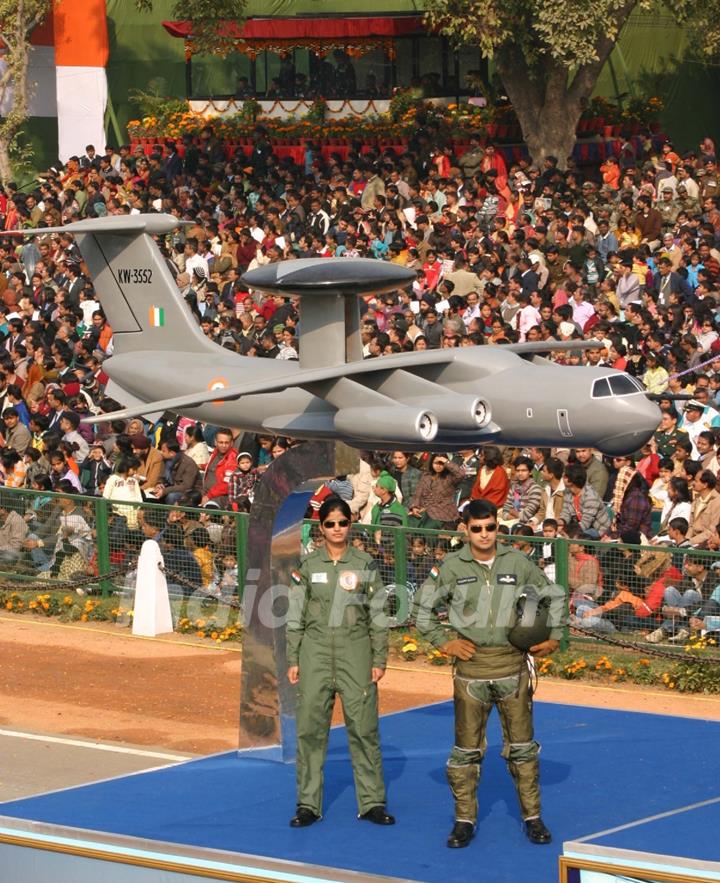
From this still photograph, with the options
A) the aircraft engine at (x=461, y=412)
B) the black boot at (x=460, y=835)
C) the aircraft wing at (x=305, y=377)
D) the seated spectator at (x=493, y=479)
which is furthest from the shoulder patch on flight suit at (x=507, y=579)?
the seated spectator at (x=493, y=479)

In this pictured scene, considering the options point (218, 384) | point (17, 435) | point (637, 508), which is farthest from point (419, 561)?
point (17, 435)

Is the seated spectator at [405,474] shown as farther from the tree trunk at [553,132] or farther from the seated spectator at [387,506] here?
the tree trunk at [553,132]

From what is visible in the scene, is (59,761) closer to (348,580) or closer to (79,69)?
(348,580)

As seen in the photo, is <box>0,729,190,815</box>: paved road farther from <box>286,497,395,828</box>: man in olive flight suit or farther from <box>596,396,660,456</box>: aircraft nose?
<box>596,396,660,456</box>: aircraft nose

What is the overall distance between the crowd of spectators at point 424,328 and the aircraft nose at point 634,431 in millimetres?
1068

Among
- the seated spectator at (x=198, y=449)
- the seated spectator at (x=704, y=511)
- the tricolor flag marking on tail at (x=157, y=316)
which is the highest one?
the tricolor flag marking on tail at (x=157, y=316)

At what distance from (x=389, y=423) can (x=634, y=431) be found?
1.76 meters

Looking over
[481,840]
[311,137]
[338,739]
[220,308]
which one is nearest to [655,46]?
[311,137]

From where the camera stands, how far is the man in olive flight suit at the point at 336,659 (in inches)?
467

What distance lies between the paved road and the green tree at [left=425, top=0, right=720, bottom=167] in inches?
682

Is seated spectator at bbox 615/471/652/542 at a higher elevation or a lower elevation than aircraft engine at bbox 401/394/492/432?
lower

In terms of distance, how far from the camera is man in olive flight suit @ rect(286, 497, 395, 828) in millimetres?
11867

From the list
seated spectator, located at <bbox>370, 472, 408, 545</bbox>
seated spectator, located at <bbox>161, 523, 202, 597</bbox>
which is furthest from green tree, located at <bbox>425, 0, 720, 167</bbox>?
seated spectator, located at <bbox>161, 523, 202, 597</bbox>

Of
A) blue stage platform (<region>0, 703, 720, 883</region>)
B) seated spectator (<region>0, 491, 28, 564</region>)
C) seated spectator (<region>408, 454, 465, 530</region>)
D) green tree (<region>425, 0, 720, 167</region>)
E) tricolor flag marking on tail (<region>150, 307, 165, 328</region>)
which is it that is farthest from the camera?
green tree (<region>425, 0, 720, 167</region>)
